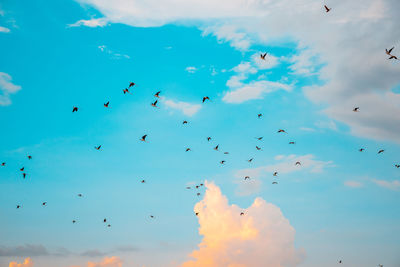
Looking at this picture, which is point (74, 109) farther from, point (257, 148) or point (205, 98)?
point (257, 148)

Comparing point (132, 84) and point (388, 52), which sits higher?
point (132, 84)

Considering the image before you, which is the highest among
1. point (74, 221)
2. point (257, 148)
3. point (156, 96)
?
point (156, 96)

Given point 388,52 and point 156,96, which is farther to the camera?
point 156,96

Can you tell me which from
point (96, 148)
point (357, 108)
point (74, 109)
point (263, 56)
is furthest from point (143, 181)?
point (357, 108)

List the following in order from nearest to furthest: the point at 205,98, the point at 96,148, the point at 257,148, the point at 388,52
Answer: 1. the point at 388,52
2. the point at 205,98
3. the point at 96,148
4. the point at 257,148

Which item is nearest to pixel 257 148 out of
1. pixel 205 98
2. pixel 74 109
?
pixel 205 98

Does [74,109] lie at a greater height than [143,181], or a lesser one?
greater

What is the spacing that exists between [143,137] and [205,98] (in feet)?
41.9

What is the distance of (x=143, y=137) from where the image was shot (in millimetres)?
56531

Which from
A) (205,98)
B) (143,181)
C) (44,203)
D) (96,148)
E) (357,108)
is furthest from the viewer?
(44,203)

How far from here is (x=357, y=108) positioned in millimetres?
58844

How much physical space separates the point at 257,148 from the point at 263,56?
2405cm

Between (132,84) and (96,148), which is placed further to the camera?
(96,148)

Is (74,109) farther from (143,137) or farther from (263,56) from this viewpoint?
(263,56)
